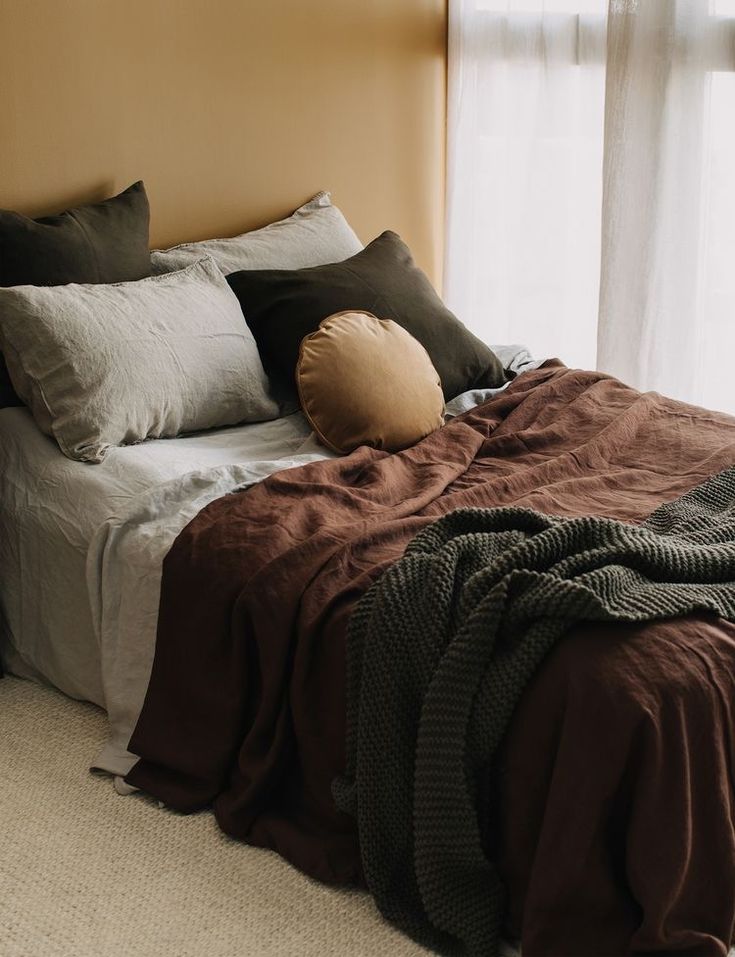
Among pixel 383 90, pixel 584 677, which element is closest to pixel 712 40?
pixel 383 90

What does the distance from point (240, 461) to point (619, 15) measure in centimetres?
195

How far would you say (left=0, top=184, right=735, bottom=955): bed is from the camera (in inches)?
66.9

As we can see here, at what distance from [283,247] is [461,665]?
1.80 m

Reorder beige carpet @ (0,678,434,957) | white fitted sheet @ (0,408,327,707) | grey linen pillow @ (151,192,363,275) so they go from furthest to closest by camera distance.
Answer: grey linen pillow @ (151,192,363,275) → white fitted sheet @ (0,408,327,707) → beige carpet @ (0,678,434,957)

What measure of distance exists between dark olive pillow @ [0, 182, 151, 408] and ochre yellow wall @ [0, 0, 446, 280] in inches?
7.0

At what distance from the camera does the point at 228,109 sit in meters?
3.37

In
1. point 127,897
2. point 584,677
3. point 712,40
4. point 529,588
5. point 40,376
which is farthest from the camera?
point 712,40

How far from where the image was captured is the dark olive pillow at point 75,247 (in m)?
2.68

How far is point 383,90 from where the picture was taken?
3.83 m

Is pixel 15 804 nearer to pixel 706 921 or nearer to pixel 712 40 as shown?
pixel 706 921

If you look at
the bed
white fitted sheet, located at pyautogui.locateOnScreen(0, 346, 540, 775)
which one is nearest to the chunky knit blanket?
the bed

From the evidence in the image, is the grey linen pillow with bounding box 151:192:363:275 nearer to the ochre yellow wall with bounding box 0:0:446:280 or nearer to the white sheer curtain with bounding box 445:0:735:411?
the ochre yellow wall with bounding box 0:0:446:280

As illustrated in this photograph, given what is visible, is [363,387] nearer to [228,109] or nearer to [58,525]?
[58,525]

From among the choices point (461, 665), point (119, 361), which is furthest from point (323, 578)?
point (119, 361)
